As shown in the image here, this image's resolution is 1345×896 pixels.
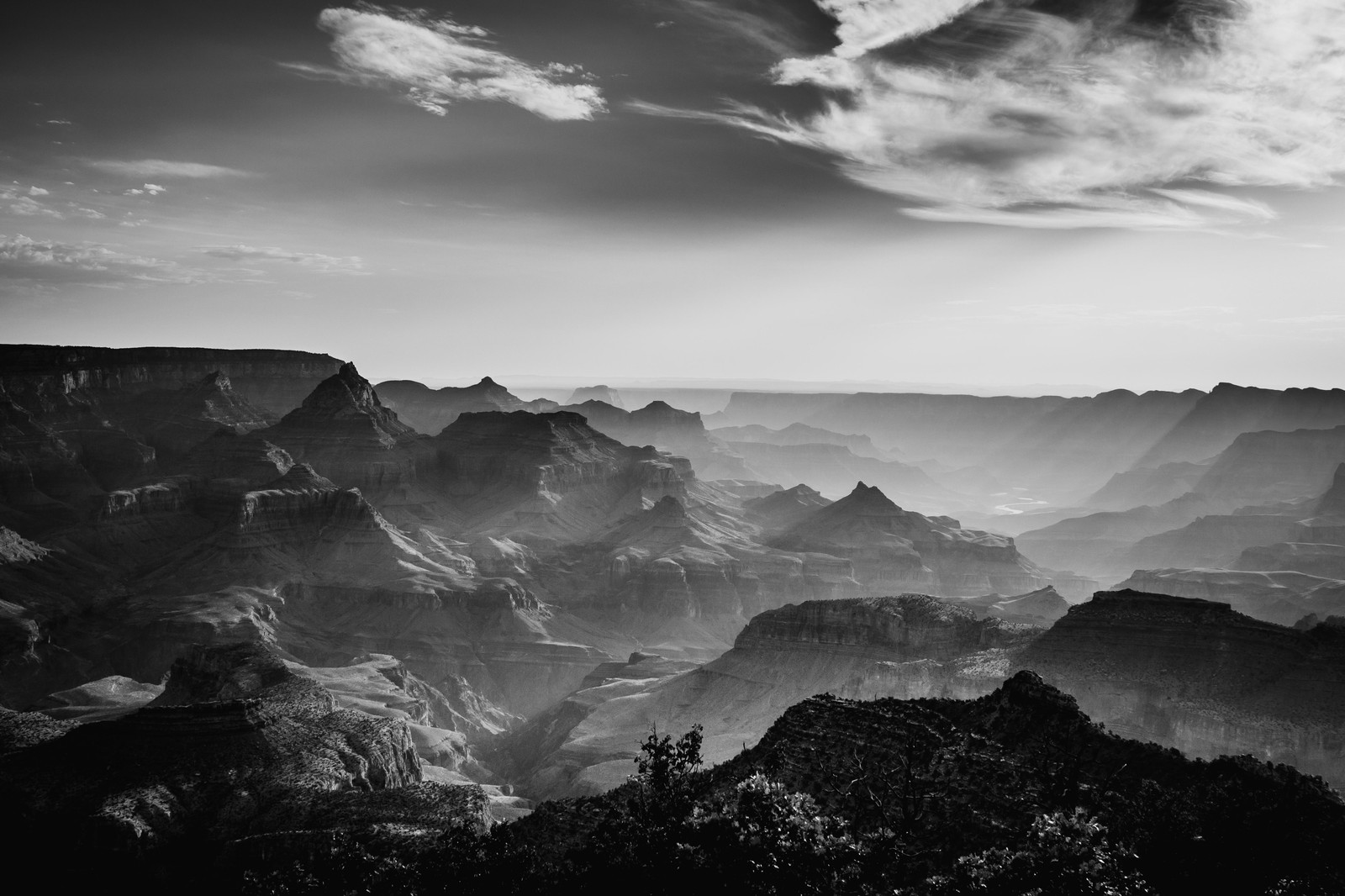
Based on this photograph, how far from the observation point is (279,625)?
134875 millimetres

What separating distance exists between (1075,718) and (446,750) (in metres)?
61.9

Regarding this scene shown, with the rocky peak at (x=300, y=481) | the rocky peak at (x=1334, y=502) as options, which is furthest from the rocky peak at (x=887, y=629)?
the rocky peak at (x=1334, y=502)

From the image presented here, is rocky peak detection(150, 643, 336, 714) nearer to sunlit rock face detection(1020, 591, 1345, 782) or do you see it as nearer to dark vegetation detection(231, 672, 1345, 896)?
dark vegetation detection(231, 672, 1345, 896)

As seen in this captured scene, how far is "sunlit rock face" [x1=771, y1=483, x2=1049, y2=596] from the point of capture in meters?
183

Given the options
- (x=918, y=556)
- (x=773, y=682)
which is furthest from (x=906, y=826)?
(x=918, y=556)

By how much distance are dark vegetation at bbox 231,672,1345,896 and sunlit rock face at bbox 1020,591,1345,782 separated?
26.7 metres

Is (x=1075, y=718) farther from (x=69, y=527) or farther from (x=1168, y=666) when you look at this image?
(x=69, y=527)

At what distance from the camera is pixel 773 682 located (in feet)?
334

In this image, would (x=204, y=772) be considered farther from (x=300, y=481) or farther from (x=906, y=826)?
(x=300, y=481)

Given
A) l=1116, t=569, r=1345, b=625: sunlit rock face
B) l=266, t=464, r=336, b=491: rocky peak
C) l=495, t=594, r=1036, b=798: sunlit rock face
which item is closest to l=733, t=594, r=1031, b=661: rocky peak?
l=495, t=594, r=1036, b=798: sunlit rock face

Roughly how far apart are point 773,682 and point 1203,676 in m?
40.6

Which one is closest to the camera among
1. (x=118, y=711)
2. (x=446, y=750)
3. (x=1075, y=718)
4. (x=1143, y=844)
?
(x=1143, y=844)

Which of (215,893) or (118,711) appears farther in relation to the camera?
(118,711)

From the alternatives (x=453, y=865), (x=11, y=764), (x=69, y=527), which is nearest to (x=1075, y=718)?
(x=453, y=865)
